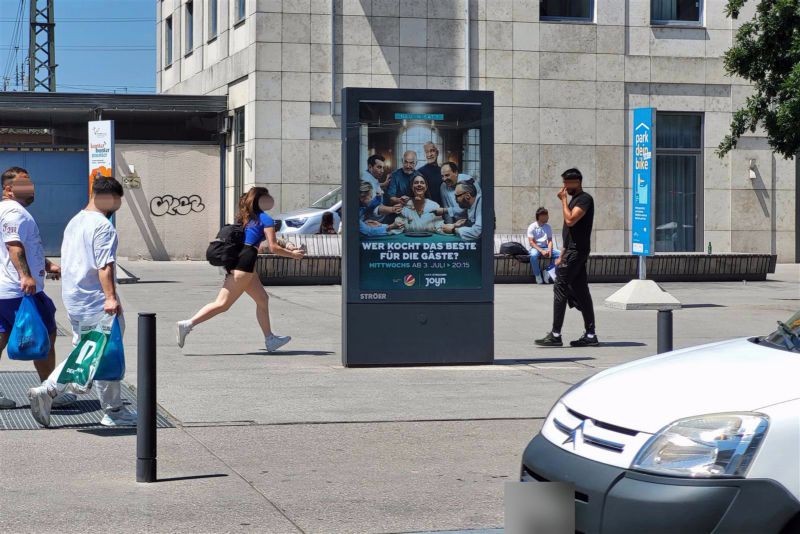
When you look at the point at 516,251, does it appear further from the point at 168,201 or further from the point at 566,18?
the point at 168,201

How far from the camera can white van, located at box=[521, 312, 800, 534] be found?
13.5ft

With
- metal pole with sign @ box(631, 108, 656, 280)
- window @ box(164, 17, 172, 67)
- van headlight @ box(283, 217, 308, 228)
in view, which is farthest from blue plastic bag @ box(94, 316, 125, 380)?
window @ box(164, 17, 172, 67)

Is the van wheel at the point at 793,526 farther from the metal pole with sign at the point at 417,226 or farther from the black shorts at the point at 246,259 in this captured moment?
the black shorts at the point at 246,259

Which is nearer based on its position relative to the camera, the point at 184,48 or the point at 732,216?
the point at 732,216

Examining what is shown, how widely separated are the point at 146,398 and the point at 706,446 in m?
3.42

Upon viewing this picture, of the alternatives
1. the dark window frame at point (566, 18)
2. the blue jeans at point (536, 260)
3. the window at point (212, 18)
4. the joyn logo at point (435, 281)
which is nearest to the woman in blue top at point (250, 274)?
the joyn logo at point (435, 281)

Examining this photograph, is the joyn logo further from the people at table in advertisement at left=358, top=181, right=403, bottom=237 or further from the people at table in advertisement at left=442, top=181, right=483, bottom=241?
the people at table in advertisement at left=358, top=181, right=403, bottom=237

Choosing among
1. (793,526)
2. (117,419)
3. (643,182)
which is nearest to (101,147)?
(643,182)

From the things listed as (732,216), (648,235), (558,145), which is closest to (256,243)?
(648,235)

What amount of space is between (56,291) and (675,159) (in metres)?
17.4

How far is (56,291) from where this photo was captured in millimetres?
21094

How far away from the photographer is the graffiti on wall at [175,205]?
3288 cm

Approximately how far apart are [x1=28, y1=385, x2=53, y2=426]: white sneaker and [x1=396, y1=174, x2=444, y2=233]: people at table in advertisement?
162 inches

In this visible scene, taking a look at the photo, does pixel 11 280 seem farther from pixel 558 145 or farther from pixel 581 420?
pixel 558 145
